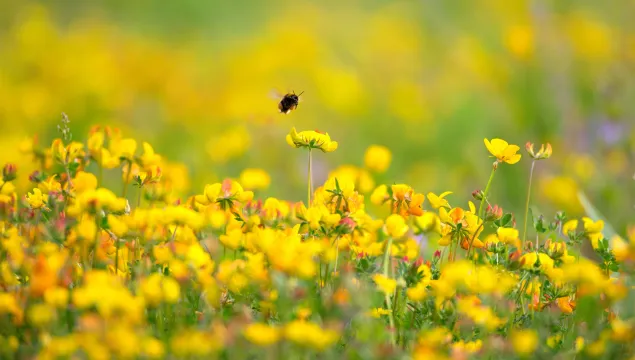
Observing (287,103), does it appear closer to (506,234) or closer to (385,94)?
(506,234)

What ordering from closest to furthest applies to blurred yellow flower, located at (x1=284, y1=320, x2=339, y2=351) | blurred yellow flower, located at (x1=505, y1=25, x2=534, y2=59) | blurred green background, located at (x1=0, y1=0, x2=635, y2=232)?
1. blurred yellow flower, located at (x1=284, y1=320, x2=339, y2=351)
2. blurred green background, located at (x1=0, y1=0, x2=635, y2=232)
3. blurred yellow flower, located at (x1=505, y1=25, x2=534, y2=59)

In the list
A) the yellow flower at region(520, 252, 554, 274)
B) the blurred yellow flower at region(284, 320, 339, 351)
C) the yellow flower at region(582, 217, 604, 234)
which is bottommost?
the blurred yellow flower at region(284, 320, 339, 351)

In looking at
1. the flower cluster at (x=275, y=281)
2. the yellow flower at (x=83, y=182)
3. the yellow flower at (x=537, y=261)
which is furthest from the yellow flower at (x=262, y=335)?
the yellow flower at (x=83, y=182)

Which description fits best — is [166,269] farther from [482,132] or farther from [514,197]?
[482,132]

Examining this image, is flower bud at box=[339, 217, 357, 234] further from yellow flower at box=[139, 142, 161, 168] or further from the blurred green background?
the blurred green background

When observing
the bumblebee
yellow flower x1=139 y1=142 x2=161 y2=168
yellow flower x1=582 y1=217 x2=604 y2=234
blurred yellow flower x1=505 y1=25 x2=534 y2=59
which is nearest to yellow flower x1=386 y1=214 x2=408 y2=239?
yellow flower x1=582 y1=217 x2=604 y2=234

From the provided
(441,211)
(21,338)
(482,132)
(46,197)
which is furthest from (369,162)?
(482,132)

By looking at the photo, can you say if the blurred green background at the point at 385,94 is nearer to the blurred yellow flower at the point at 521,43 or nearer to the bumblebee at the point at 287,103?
the blurred yellow flower at the point at 521,43
